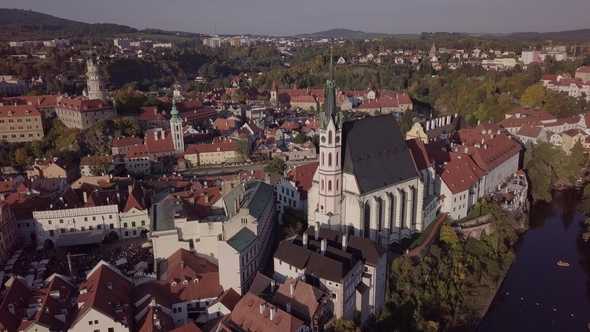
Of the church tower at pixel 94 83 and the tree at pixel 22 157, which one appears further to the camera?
the church tower at pixel 94 83

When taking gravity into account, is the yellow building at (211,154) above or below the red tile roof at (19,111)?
below

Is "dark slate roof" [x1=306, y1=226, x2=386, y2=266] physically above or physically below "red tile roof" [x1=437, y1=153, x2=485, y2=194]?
below

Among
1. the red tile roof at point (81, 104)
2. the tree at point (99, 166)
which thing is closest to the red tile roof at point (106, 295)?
the tree at point (99, 166)

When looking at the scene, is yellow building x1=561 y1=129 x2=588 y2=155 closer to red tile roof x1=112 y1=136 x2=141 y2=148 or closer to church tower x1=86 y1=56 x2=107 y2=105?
red tile roof x1=112 y1=136 x2=141 y2=148

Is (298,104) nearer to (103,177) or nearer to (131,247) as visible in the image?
(103,177)

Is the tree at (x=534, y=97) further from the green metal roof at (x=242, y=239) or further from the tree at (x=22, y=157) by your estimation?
the tree at (x=22, y=157)

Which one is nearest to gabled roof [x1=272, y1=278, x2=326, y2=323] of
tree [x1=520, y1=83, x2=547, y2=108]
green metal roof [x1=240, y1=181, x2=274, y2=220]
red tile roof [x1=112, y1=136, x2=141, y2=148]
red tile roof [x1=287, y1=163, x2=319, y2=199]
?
green metal roof [x1=240, y1=181, x2=274, y2=220]
